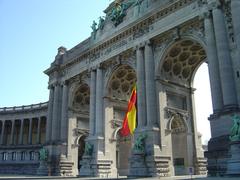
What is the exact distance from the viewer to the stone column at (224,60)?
24797mm

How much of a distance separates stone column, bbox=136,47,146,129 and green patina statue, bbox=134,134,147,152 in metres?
1.65

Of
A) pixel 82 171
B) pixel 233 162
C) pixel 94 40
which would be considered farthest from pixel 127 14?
pixel 233 162

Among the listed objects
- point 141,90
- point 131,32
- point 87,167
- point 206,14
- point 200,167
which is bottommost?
point 200,167

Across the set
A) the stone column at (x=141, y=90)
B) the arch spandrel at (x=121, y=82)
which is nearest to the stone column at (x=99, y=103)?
the arch spandrel at (x=121, y=82)

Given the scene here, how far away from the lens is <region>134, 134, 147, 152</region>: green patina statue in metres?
30.8

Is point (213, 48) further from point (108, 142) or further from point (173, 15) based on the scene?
point (108, 142)

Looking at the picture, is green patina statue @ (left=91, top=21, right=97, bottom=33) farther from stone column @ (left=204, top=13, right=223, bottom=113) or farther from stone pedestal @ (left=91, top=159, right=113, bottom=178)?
stone column @ (left=204, top=13, right=223, bottom=113)

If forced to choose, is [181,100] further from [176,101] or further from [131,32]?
[131,32]

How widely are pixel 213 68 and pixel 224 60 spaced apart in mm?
1382

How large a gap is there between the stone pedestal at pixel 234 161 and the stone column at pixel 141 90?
12.3 meters

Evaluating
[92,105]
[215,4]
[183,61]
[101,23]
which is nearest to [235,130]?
[215,4]

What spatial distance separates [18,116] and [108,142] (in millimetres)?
38954

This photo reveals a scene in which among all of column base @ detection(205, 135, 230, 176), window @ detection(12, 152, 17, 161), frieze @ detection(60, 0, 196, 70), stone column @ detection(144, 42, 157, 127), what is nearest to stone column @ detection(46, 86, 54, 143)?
frieze @ detection(60, 0, 196, 70)

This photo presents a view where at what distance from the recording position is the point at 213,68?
1053 inches
